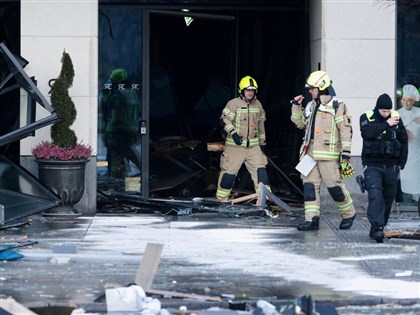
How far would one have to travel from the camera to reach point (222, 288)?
1020 centimetres

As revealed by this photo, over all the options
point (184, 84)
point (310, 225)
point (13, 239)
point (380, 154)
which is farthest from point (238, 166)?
point (13, 239)

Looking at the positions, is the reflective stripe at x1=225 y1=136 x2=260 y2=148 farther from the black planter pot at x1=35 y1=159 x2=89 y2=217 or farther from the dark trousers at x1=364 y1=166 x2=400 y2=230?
the dark trousers at x1=364 y1=166 x2=400 y2=230

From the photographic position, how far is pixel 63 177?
14.4m

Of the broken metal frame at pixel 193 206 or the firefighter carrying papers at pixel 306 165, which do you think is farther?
the broken metal frame at pixel 193 206

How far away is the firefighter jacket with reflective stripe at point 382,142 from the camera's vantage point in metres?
12.7

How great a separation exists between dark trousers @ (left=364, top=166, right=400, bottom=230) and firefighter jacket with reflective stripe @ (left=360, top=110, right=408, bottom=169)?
0.27 ft

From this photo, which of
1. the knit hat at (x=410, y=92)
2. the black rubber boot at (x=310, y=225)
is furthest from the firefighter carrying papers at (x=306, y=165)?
the knit hat at (x=410, y=92)

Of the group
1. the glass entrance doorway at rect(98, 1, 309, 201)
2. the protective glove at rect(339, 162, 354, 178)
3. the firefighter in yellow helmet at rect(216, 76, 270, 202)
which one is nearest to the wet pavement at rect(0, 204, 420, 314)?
the protective glove at rect(339, 162, 354, 178)

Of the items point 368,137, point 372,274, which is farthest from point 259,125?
point 372,274

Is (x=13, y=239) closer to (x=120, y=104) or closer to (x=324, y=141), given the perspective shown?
(x=324, y=141)

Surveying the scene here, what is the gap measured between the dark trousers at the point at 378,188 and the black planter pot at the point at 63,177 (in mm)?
4011

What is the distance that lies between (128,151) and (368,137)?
521 centimetres

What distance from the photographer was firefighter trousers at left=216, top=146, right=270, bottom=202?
15844 millimetres

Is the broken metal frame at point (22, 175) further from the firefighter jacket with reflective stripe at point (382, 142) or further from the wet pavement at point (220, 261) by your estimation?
the firefighter jacket with reflective stripe at point (382, 142)
